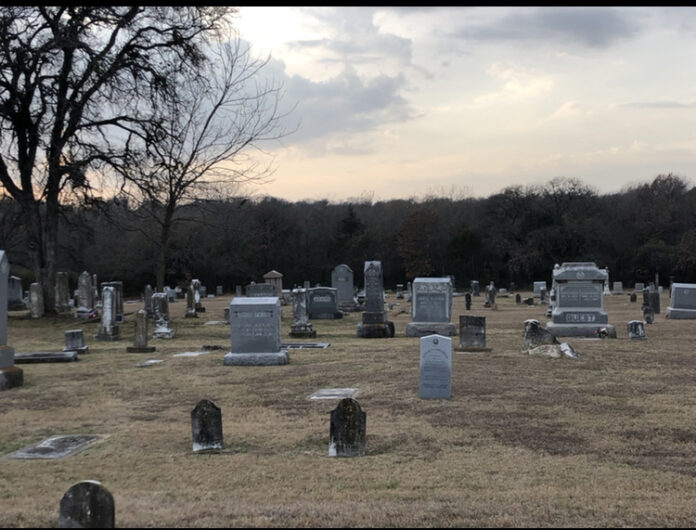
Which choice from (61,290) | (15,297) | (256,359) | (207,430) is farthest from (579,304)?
(15,297)

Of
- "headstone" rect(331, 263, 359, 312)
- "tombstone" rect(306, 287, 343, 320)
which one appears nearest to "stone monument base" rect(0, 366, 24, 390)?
"tombstone" rect(306, 287, 343, 320)

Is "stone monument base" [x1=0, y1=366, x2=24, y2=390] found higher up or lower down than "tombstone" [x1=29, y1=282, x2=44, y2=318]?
lower down

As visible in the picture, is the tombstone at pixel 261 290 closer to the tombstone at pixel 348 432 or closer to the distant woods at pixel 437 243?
the tombstone at pixel 348 432

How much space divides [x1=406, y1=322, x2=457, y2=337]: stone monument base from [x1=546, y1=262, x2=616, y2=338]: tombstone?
2614mm

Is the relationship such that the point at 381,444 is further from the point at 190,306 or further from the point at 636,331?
the point at 190,306

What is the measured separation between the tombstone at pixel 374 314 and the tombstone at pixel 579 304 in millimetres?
4482

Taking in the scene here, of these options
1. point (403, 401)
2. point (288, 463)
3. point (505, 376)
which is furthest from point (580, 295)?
point (288, 463)

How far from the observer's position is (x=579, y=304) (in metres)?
18.8

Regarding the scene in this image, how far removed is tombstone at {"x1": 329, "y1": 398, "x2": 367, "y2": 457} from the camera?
22.7ft

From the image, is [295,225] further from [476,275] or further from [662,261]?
[662,261]

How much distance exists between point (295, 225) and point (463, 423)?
171 ft

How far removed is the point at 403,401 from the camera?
9539 millimetres

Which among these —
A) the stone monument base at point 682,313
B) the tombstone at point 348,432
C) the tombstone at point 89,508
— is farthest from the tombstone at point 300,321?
the tombstone at point 89,508

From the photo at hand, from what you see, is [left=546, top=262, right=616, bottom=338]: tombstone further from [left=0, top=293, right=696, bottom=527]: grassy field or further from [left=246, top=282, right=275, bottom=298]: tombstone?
[left=246, top=282, right=275, bottom=298]: tombstone
